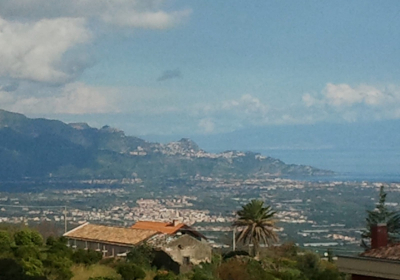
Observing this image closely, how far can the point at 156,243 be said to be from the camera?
47000 mm

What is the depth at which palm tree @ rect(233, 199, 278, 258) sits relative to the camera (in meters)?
52.5

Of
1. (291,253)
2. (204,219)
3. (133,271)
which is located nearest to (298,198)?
(204,219)

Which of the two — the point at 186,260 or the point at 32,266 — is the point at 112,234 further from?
the point at 32,266

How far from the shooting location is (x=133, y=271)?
32.2 metres

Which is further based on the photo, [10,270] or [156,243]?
[156,243]

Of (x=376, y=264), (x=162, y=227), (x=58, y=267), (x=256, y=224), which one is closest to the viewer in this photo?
(x=376, y=264)

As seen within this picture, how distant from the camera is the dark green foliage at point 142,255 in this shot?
41500 millimetres

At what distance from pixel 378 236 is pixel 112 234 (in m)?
32.3

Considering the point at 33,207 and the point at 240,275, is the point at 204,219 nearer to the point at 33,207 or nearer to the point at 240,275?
the point at 33,207

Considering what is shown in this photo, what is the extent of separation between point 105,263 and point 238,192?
145265 millimetres

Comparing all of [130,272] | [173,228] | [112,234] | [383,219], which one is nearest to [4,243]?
[130,272]

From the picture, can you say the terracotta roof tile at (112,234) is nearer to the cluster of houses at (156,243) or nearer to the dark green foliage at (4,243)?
the cluster of houses at (156,243)

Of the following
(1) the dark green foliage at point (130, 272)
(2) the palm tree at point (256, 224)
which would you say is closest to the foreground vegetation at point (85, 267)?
(1) the dark green foliage at point (130, 272)

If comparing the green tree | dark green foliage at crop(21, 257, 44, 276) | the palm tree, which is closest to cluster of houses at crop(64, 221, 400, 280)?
the palm tree
